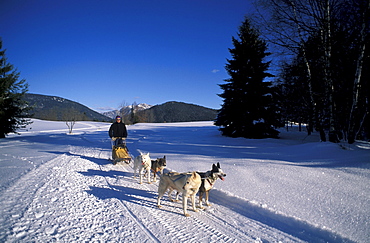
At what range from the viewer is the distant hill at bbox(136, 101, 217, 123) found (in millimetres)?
75294

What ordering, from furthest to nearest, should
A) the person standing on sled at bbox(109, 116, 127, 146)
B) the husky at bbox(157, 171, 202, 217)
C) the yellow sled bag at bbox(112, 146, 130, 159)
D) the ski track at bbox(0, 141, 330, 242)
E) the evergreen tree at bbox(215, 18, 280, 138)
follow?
the evergreen tree at bbox(215, 18, 280, 138)
the person standing on sled at bbox(109, 116, 127, 146)
the yellow sled bag at bbox(112, 146, 130, 159)
the husky at bbox(157, 171, 202, 217)
the ski track at bbox(0, 141, 330, 242)

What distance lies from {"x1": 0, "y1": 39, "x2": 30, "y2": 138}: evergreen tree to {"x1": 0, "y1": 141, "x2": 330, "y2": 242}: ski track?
21.4 m

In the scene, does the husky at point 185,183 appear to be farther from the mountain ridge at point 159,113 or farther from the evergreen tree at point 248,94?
the mountain ridge at point 159,113

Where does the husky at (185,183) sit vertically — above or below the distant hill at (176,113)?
below

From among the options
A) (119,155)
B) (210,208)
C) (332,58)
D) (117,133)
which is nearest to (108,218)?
(210,208)

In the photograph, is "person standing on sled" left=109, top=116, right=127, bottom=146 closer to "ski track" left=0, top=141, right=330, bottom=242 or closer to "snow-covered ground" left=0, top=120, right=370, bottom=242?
"snow-covered ground" left=0, top=120, right=370, bottom=242

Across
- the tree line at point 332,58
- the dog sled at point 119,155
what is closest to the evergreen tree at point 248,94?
the tree line at point 332,58

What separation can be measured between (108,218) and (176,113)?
3194 inches

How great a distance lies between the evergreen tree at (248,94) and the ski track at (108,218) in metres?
13.8

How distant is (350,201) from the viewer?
409cm

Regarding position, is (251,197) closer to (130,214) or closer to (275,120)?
(130,214)

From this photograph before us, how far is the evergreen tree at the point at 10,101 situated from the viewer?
20.8 m

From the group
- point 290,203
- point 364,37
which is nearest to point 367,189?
point 290,203

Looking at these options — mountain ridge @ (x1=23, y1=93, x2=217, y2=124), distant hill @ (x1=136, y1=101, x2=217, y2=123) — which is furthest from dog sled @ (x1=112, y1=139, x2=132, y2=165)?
distant hill @ (x1=136, y1=101, x2=217, y2=123)
